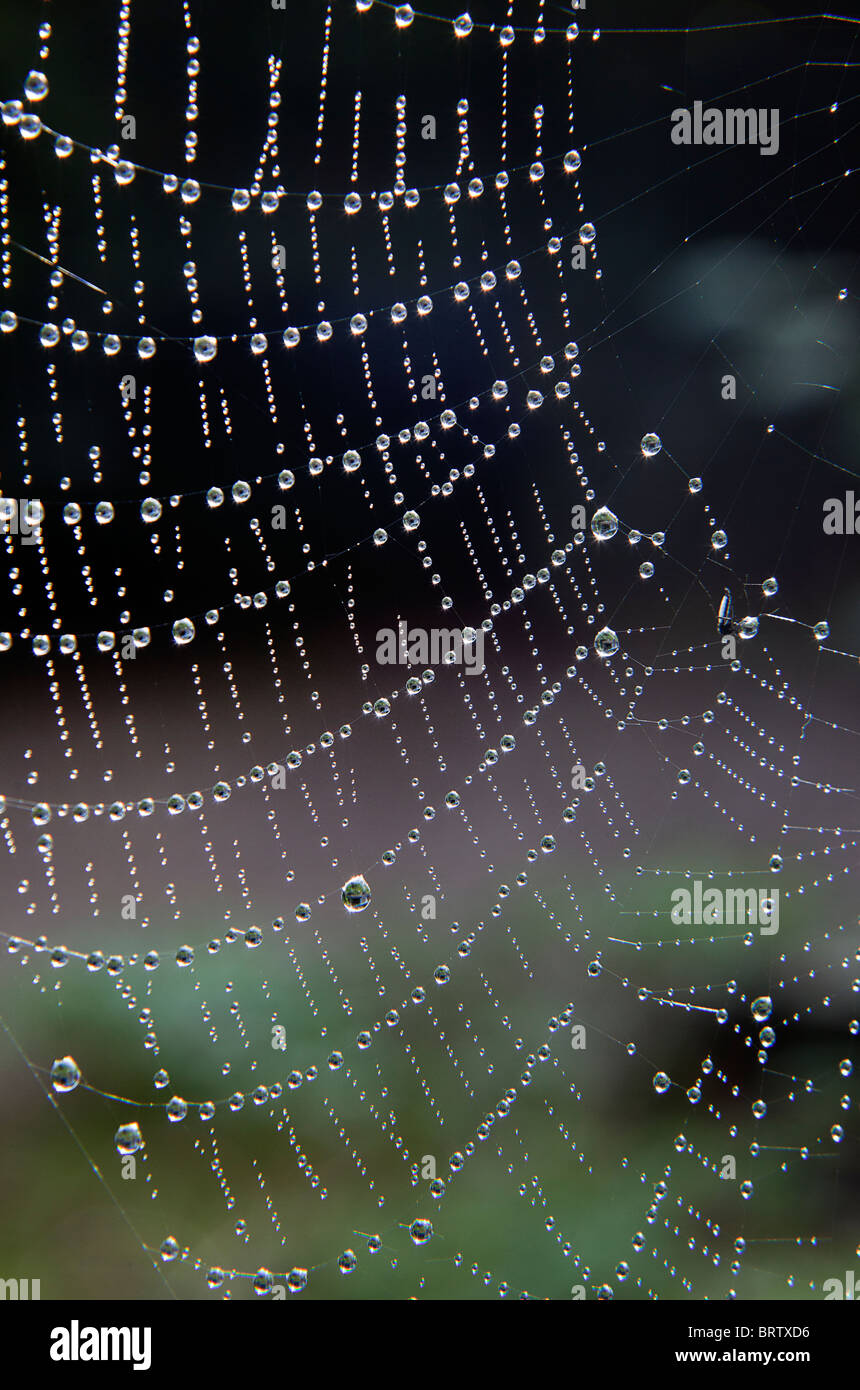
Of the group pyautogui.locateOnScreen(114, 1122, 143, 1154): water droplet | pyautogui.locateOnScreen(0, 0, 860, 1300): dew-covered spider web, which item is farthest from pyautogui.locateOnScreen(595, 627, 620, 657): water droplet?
pyautogui.locateOnScreen(114, 1122, 143, 1154): water droplet

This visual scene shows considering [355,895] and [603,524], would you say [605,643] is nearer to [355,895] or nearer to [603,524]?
[603,524]

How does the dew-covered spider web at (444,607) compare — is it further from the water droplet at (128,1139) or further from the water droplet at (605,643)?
the water droplet at (128,1139)

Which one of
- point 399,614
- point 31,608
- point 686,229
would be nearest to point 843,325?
point 686,229

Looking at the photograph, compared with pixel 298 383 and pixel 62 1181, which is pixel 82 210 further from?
pixel 62 1181

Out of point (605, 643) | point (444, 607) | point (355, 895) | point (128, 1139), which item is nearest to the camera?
point (128, 1139)

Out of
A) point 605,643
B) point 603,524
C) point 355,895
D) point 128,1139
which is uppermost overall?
point 603,524

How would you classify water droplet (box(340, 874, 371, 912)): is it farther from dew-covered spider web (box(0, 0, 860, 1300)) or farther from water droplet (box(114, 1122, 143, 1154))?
water droplet (box(114, 1122, 143, 1154))

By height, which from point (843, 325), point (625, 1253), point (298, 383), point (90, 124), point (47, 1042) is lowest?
point (625, 1253)

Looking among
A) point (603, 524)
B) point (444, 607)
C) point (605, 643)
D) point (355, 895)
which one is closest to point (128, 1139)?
point (355, 895)
